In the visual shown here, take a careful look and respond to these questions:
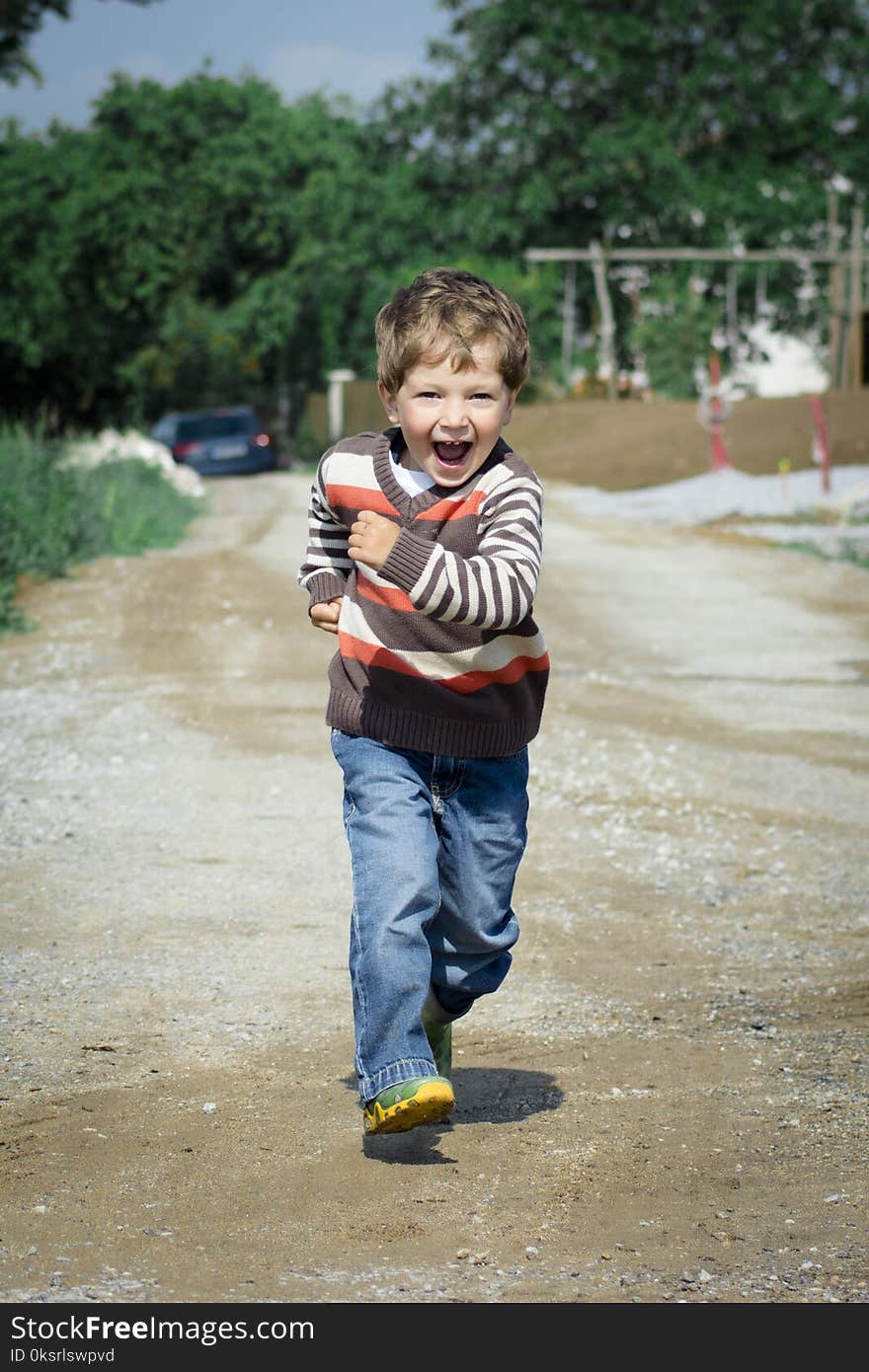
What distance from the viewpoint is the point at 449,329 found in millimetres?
3156

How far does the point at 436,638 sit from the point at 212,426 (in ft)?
97.9

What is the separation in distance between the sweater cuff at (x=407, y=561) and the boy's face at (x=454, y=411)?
26 centimetres

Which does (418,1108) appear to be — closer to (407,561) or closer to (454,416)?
(407,561)

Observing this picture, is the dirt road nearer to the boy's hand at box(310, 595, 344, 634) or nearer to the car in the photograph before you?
the boy's hand at box(310, 595, 344, 634)

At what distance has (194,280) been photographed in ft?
159

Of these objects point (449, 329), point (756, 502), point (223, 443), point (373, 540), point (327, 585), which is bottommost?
point (756, 502)

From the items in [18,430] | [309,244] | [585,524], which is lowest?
[585,524]

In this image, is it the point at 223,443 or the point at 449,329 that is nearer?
the point at 449,329

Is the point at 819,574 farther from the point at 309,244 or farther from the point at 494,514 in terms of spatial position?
the point at 309,244

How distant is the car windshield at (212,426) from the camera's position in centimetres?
3195

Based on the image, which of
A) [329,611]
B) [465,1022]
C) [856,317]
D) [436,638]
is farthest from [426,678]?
[856,317]

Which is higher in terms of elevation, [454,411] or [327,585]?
[454,411]

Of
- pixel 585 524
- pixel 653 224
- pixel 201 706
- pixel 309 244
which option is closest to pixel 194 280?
pixel 309 244

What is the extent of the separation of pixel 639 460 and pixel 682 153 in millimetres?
22917
